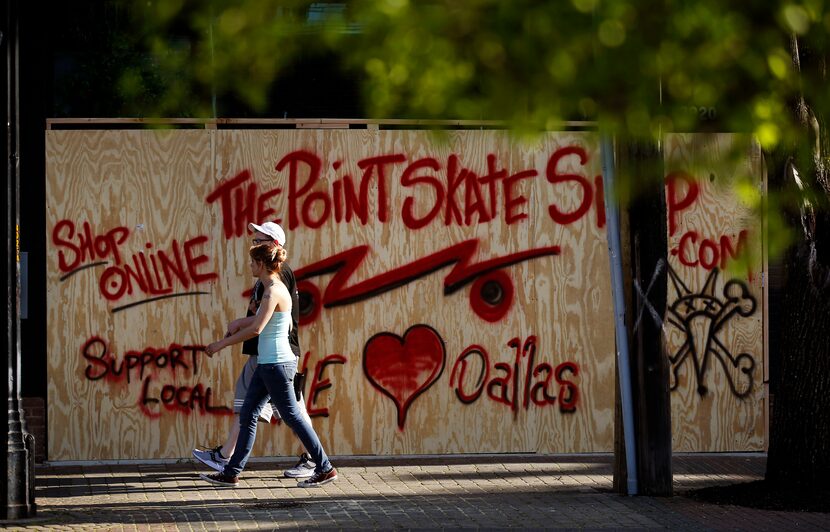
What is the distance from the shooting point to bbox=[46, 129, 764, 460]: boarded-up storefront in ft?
36.7

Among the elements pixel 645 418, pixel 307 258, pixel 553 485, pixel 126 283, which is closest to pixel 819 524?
pixel 645 418

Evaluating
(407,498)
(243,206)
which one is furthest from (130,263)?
(407,498)

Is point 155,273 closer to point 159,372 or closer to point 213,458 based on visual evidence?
point 159,372

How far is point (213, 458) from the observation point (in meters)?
10.2

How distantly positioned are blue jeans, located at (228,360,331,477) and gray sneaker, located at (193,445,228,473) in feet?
0.85

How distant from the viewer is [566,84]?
4.57 m

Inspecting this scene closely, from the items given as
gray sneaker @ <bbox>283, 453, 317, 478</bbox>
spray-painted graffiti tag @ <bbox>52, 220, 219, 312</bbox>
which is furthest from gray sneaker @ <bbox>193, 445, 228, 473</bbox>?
spray-painted graffiti tag @ <bbox>52, 220, 219, 312</bbox>

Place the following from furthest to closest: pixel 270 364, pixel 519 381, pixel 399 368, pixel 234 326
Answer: pixel 519 381 < pixel 399 368 < pixel 234 326 < pixel 270 364

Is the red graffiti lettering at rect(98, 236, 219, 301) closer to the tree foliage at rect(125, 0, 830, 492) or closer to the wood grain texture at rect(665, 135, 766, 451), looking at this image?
the wood grain texture at rect(665, 135, 766, 451)

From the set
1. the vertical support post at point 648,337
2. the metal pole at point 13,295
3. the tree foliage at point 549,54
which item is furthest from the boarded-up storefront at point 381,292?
the tree foliage at point 549,54

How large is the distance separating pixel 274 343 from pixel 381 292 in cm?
179

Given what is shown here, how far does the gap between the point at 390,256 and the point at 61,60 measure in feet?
10.2

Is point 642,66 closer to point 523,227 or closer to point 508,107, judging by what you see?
point 508,107

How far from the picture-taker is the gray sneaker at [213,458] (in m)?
10.2
